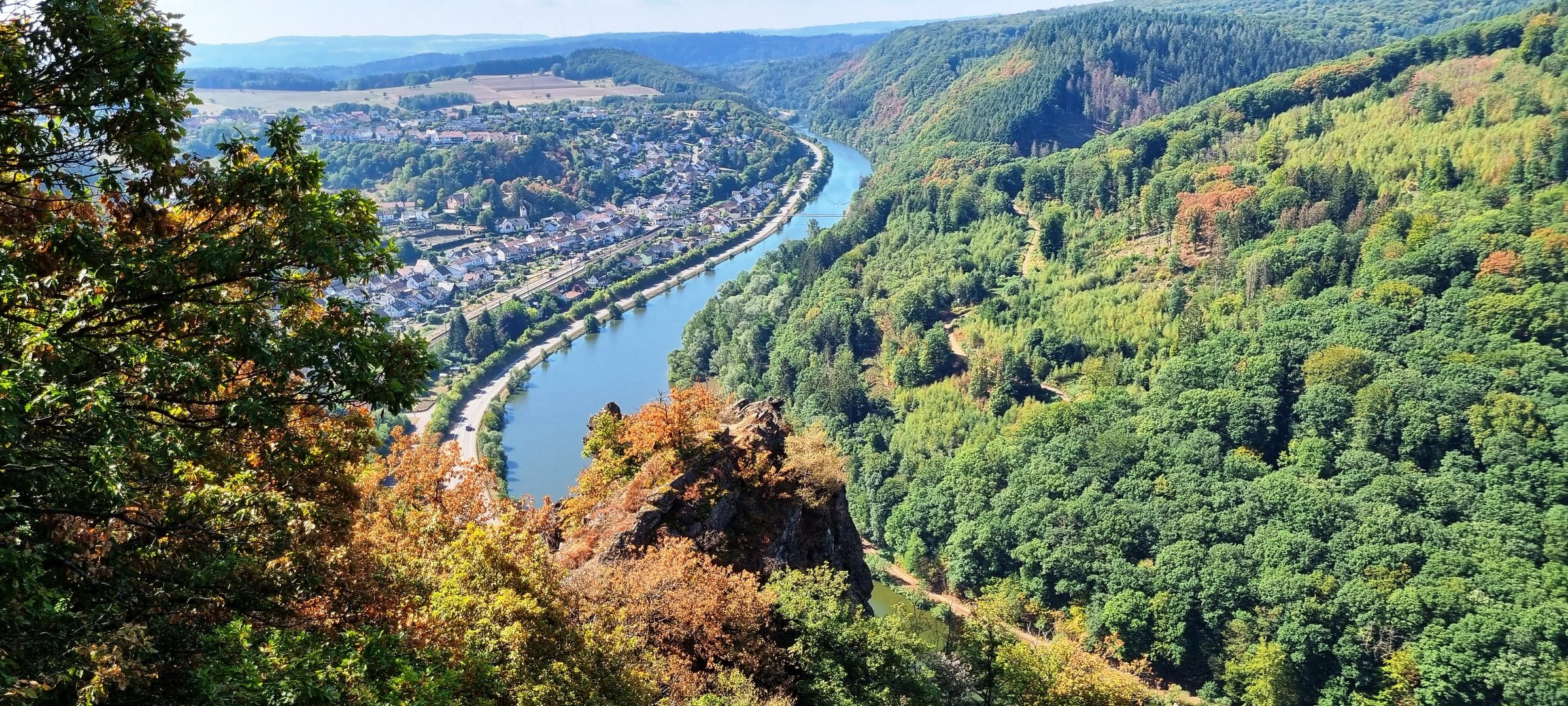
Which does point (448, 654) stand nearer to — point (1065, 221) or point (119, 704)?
point (119, 704)

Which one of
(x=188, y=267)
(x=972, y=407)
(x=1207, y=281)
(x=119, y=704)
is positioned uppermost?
(x=188, y=267)

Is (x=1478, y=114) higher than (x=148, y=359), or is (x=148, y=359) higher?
(x=148, y=359)

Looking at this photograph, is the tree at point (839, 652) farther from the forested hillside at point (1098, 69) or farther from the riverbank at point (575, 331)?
the forested hillside at point (1098, 69)

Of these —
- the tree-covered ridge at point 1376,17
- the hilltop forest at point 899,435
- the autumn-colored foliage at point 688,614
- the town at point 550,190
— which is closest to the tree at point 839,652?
the hilltop forest at point 899,435

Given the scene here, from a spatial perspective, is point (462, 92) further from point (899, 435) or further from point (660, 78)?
point (899, 435)

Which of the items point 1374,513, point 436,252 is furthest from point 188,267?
point 436,252

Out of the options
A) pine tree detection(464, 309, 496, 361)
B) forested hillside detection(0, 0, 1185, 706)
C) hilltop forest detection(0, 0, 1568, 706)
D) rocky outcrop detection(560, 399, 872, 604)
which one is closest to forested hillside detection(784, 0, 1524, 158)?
hilltop forest detection(0, 0, 1568, 706)

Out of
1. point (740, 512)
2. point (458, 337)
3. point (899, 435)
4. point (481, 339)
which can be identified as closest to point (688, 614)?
point (740, 512)
